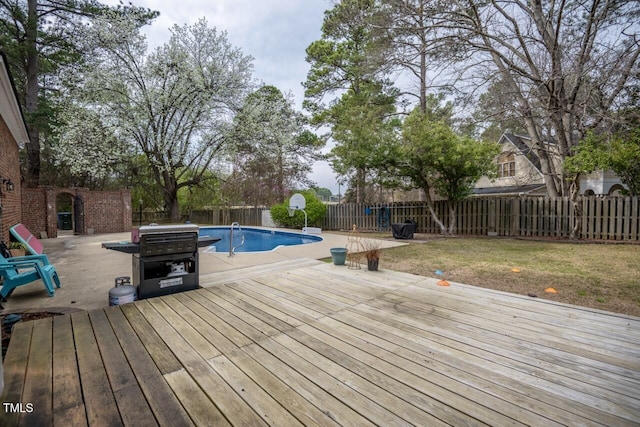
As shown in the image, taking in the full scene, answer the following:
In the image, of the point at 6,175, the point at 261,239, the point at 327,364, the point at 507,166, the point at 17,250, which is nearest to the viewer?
the point at 327,364

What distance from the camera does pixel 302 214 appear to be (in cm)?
1370

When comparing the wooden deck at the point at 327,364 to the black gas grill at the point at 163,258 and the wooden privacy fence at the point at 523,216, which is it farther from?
the wooden privacy fence at the point at 523,216

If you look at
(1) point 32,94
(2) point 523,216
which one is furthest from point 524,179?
(1) point 32,94

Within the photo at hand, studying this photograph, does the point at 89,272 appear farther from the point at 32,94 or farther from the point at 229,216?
the point at 229,216

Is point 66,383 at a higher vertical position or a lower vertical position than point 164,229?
lower

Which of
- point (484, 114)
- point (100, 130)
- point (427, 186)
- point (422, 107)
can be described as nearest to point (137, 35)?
point (100, 130)

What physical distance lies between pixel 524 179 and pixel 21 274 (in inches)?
841

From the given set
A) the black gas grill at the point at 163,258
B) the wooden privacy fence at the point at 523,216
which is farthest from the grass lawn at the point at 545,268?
the black gas grill at the point at 163,258

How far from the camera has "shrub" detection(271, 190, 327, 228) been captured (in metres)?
13.8

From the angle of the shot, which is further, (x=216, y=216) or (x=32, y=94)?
(x=216, y=216)

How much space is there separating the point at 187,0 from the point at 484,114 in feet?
34.8

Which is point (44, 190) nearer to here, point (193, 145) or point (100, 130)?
point (100, 130)

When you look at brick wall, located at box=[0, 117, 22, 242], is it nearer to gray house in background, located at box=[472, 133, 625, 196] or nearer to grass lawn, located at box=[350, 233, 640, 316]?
grass lawn, located at box=[350, 233, 640, 316]

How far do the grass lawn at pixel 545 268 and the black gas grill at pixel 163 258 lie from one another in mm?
3179
